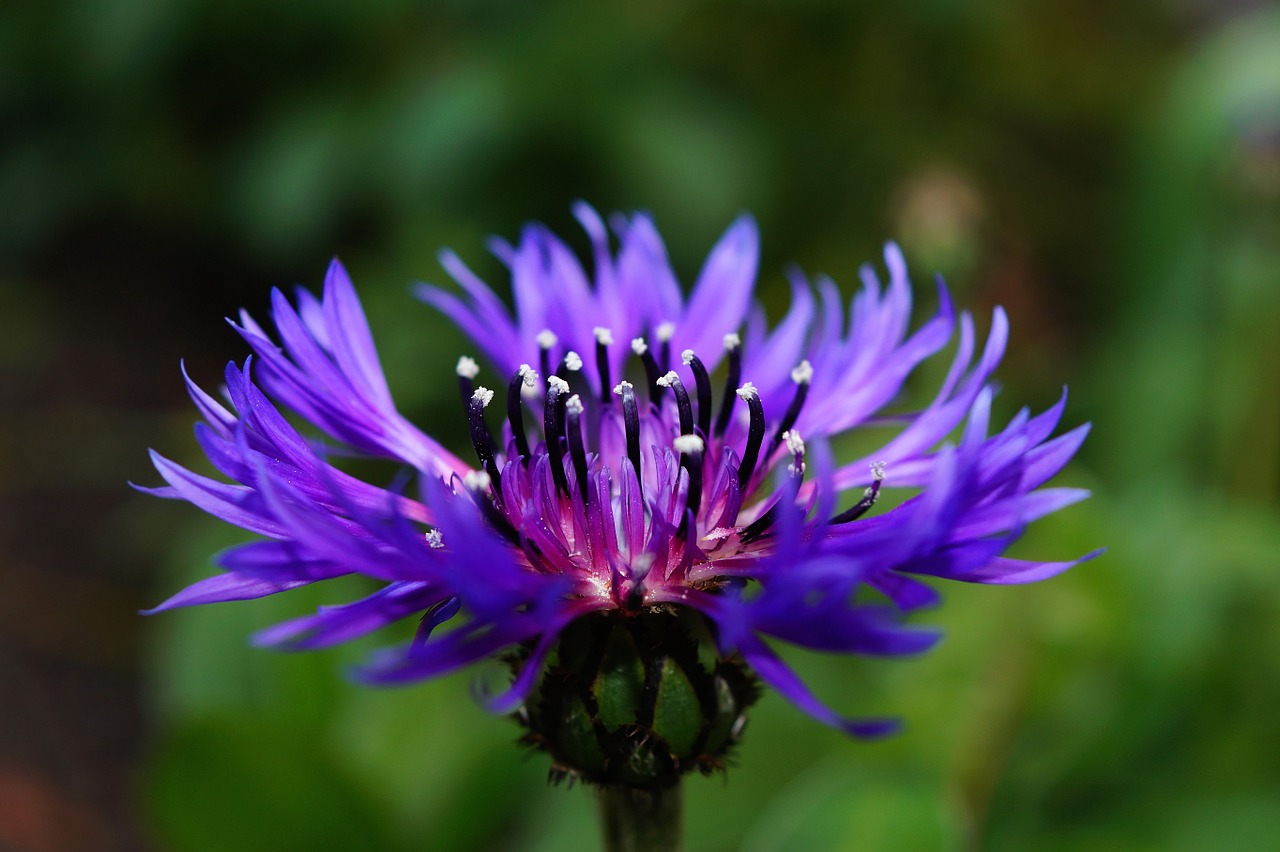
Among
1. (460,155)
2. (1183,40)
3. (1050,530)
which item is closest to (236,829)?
(1050,530)

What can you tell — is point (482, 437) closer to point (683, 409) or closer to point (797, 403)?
point (683, 409)

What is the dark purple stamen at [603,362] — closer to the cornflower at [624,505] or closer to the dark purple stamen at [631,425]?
the cornflower at [624,505]

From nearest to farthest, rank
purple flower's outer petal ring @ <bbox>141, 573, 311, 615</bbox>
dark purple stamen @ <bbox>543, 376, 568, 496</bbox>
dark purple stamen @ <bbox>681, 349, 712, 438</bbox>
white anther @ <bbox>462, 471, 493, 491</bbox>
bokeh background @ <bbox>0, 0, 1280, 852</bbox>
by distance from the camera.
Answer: purple flower's outer petal ring @ <bbox>141, 573, 311, 615</bbox> → white anther @ <bbox>462, 471, 493, 491</bbox> → dark purple stamen @ <bbox>543, 376, 568, 496</bbox> → dark purple stamen @ <bbox>681, 349, 712, 438</bbox> → bokeh background @ <bbox>0, 0, 1280, 852</bbox>

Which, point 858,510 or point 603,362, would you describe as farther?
point 603,362

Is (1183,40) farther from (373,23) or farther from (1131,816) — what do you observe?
(1131,816)

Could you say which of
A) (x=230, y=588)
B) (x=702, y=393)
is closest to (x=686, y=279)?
(x=702, y=393)

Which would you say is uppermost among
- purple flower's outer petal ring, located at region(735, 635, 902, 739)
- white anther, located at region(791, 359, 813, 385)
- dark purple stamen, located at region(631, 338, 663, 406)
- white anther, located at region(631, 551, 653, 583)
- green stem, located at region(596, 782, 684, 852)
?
dark purple stamen, located at region(631, 338, 663, 406)

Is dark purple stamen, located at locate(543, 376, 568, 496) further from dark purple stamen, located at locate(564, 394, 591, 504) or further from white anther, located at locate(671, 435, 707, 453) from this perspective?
white anther, located at locate(671, 435, 707, 453)

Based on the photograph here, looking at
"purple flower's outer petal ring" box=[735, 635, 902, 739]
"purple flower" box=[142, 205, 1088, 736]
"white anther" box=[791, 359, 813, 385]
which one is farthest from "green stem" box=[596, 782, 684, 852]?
"white anther" box=[791, 359, 813, 385]
